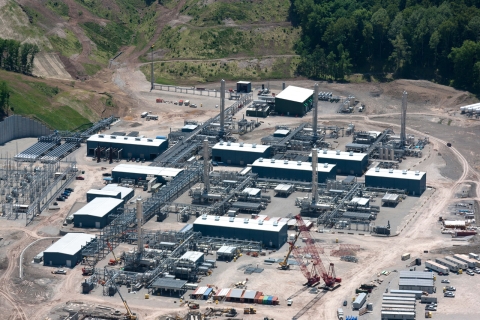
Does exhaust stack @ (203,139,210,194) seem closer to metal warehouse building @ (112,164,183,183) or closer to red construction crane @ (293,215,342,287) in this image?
metal warehouse building @ (112,164,183,183)

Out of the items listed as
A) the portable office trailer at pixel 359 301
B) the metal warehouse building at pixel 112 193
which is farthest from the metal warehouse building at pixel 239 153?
the portable office trailer at pixel 359 301

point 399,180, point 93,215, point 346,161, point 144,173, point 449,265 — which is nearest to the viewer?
point 449,265

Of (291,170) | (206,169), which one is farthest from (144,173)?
(291,170)

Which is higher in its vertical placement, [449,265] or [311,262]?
[449,265]

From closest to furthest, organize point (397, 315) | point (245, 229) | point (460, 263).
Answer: point (397, 315) → point (460, 263) → point (245, 229)

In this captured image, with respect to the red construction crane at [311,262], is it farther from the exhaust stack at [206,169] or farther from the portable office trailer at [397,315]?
the exhaust stack at [206,169]

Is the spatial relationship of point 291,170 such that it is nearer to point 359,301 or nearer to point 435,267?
point 435,267

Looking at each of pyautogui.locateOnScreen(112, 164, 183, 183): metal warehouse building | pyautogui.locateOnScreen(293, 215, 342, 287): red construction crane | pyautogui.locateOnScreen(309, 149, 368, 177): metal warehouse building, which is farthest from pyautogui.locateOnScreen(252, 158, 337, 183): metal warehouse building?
pyautogui.locateOnScreen(293, 215, 342, 287): red construction crane

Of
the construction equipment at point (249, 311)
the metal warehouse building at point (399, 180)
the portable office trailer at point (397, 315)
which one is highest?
the metal warehouse building at point (399, 180)
